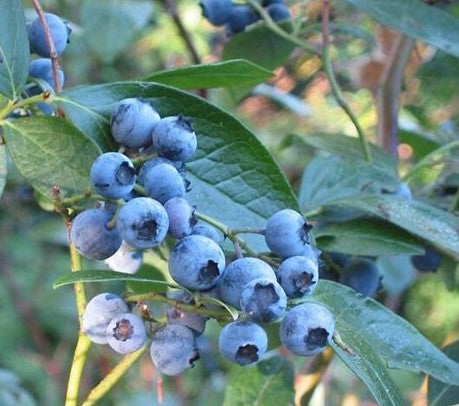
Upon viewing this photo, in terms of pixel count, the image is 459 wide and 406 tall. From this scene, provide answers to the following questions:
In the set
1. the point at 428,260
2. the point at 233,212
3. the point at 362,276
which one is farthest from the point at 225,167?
the point at 428,260

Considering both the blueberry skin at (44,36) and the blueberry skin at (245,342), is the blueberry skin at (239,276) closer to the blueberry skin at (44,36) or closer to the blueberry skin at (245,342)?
the blueberry skin at (245,342)

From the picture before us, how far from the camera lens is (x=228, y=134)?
753 mm

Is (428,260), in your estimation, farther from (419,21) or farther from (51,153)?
(51,153)

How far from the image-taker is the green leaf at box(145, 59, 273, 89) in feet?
2.57

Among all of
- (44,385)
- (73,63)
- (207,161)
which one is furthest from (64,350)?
(207,161)

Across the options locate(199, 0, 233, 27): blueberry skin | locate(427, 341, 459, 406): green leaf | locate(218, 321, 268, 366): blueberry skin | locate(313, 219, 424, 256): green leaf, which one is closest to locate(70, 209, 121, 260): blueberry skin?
locate(218, 321, 268, 366): blueberry skin

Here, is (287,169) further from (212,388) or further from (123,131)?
(123,131)

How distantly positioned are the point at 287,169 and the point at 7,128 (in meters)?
1.82

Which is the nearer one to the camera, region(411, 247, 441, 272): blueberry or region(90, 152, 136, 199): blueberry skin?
region(90, 152, 136, 199): blueberry skin

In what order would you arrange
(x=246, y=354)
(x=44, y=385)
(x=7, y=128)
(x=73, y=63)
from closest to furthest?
1. (x=246, y=354)
2. (x=7, y=128)
3. (x=73, y=63)
4. (x=44, y=385)

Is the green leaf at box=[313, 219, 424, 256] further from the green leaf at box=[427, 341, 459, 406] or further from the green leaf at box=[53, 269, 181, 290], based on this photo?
the green leaf at box=[53, 269, 181, 290]

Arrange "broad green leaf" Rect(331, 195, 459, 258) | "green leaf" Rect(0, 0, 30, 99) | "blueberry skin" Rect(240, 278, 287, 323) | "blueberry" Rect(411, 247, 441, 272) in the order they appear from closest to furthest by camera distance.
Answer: "blueberry skin" Rect(240, 278, 287, 323), "green leaf" Rect(0, 0, 30, 99), "broad green leaf" Rect(331, 195, 459, 258), "blueberry" Rect(411, 247, 441, 272)

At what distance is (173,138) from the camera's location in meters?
0.66

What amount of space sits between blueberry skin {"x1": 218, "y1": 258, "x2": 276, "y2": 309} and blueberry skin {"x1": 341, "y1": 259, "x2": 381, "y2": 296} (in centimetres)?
32
